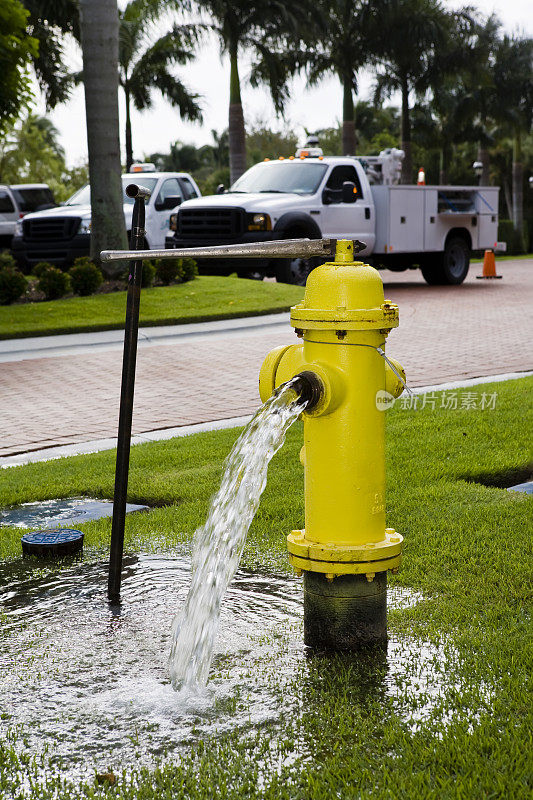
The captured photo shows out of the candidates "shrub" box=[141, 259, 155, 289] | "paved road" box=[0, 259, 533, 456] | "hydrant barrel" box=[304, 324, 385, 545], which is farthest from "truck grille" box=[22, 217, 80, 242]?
"hydrant barrel" box=[304, 324, 385, 545]

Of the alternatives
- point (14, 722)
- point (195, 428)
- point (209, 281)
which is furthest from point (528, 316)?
point (14, 722)

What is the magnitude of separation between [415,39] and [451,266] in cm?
1706

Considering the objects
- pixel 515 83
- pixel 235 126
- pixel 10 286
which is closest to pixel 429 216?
pixel 10 286

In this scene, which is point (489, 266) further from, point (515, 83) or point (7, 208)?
point (515, 83)

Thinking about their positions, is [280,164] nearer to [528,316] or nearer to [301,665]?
[528,316]

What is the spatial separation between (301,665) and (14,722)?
86 centimetres

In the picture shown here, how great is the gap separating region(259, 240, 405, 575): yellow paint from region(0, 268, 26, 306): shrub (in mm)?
12599

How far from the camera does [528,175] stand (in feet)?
207

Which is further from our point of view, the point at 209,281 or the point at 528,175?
the point at 528,175

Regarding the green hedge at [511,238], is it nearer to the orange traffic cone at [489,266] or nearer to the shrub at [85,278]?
the orange traffic cone at [489,266]

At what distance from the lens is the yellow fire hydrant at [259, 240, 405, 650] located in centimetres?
292

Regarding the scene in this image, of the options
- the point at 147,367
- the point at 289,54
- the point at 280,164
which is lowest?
the point at 147,367

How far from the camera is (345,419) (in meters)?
2.99

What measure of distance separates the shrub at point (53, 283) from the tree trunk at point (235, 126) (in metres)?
15.2
